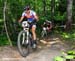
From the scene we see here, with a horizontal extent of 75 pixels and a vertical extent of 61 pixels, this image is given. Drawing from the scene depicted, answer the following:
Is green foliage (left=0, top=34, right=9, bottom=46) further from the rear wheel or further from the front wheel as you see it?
the rear wheel

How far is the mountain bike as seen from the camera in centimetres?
952

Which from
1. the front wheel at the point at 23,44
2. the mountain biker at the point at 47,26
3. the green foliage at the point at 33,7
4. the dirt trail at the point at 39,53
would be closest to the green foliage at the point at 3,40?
the green foliage at the point at 33,7

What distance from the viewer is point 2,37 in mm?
11688

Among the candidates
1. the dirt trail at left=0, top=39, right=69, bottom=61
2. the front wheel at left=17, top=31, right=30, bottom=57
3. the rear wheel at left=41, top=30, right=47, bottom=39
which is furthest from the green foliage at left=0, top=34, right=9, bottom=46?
the rear wheel at left=41, top=30, right=47, bottom=39

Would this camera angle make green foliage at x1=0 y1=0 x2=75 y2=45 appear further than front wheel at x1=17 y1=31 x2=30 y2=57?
Yes

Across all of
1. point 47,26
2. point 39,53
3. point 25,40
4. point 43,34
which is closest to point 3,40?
point 25,40

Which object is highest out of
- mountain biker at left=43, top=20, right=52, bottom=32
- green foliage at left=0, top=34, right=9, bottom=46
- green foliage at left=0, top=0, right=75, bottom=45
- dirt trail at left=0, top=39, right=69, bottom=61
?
green foliage at left=0, top=0, right=75, bottom=45

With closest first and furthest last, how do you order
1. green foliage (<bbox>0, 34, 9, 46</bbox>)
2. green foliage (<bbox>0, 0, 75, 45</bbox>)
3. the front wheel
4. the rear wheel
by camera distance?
the front wheel, green foliage (<bbox>0, 34, 9, 46</bbox>), green foliage (<bbox>0, 0, 75, 45</bbox>), the rear wheel

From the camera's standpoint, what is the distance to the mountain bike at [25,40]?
9.52 meters

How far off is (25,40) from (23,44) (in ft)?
0.62

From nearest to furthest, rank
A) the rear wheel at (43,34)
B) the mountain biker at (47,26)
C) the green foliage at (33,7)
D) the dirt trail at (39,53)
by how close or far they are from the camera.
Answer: the dirt trail at (39,53), the green foliage at (33,7), the rear wheel at (43,34), the mountain biker at (47,26)

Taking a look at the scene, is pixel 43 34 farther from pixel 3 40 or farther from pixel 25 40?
pixel 25 40

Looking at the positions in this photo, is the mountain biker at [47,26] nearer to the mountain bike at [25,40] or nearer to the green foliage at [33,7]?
the green foliage at [33,7]

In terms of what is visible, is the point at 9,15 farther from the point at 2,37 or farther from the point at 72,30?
the point at 72,30
